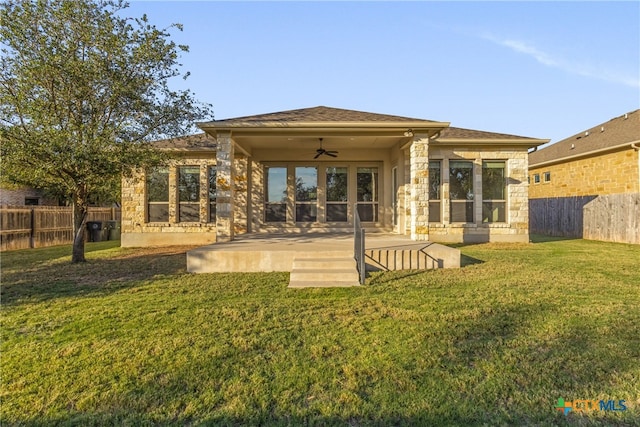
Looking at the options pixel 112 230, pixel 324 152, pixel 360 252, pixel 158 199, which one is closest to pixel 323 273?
pixel 360 252

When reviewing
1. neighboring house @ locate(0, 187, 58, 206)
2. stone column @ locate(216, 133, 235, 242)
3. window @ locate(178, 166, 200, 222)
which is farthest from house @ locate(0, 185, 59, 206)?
stone column @ locate(216, 133, 235, 242)

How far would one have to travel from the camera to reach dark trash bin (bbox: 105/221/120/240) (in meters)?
14.4

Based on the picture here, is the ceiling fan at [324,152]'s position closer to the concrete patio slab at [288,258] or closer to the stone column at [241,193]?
the stone column at [241,193]

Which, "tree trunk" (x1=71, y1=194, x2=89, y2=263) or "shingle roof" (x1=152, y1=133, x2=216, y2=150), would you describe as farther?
"shingle roof" (x1=152, y1=133, x2=216, y2=150)

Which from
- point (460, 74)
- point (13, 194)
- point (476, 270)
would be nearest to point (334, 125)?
point (476, 270)

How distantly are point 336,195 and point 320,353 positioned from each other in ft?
28.9

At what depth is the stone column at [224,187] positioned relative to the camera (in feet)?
27.7

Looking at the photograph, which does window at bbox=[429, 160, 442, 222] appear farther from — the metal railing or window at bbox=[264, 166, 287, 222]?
the metal railing

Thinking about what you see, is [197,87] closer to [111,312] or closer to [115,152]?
[115,152]

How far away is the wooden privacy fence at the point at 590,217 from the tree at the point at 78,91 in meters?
13.8

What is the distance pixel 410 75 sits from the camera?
1227cm

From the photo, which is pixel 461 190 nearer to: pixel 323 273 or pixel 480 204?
pixel 480 204

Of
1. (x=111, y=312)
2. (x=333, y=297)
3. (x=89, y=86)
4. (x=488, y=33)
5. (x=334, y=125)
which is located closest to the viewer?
(x=111, y=312)

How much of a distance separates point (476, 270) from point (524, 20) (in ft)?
22.0
